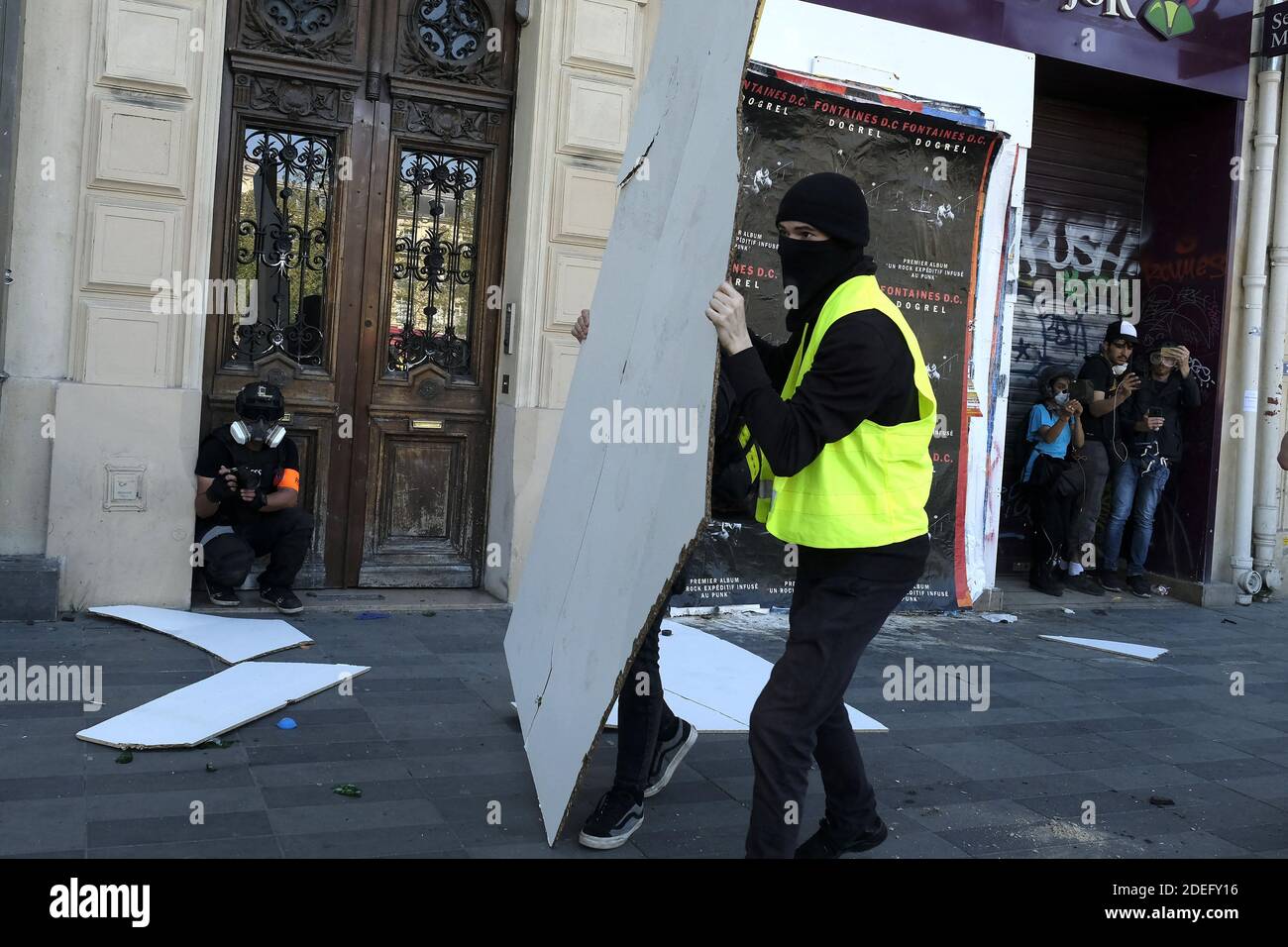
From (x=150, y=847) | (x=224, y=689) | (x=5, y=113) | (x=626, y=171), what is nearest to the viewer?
(x=150, y=847)

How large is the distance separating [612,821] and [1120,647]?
4.56m

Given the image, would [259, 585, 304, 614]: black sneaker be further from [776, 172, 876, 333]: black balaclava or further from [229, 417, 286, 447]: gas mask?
[776, 172, 876, 333]: black balaclava

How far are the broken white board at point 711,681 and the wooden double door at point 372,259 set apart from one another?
1677 mm

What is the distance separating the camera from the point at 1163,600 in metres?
9.20

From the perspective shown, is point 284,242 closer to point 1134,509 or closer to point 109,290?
point 109,290

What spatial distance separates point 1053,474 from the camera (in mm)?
8773

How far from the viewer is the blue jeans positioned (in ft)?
30.1

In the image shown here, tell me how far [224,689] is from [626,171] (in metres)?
2.51

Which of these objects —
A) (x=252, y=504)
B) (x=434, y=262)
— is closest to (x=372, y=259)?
(x=434, y=262)

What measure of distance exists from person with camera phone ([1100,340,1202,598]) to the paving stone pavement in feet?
8.88

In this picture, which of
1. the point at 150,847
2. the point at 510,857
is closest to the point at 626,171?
the point at 510,857

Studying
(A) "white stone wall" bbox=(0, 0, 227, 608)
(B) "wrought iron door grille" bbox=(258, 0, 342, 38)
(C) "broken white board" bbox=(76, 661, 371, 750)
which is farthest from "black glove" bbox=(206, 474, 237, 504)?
(B) "wrought iron door grille" bbox=(258, 0, 342, 38)
